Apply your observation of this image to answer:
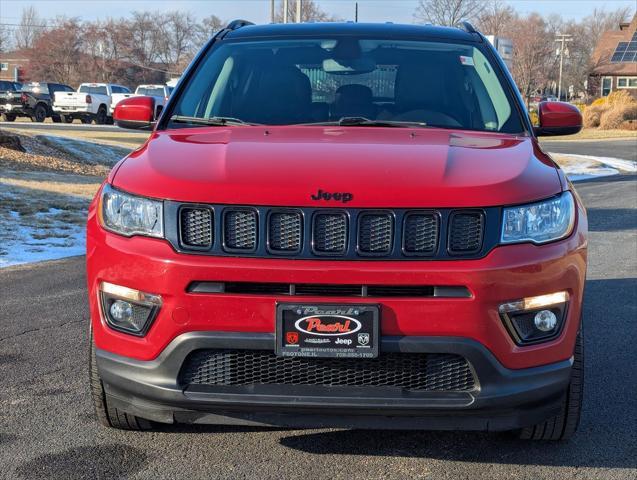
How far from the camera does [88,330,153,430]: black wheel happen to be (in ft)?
11.6

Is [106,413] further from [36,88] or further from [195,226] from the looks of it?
[36,88]

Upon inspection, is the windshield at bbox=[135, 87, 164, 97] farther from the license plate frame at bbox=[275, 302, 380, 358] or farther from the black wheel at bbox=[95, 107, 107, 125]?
the license plate frame at bbox=[275, 302, 380, 358]

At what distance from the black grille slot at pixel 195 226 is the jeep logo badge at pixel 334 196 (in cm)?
38

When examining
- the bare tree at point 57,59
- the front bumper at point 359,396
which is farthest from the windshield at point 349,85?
the bare tree at point 57,59

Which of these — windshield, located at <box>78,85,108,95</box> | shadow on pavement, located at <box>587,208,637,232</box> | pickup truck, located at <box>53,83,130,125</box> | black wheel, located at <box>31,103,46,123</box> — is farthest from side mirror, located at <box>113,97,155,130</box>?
windshield, located at <box>78,85,108,95</box>

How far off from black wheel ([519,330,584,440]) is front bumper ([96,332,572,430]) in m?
0.23

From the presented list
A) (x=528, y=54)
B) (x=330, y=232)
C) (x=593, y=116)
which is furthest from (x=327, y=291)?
(x=528, y=54)

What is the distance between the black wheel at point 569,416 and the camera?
3438 mm

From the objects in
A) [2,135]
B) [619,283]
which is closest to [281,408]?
[619,283]

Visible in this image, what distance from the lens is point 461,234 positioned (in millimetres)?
3086

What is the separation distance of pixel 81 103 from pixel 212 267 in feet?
114

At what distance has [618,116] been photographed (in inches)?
1785

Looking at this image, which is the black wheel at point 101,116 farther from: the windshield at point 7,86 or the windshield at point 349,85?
the windshield at point 349,85

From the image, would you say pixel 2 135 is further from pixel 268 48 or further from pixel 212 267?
pixel 212 267
